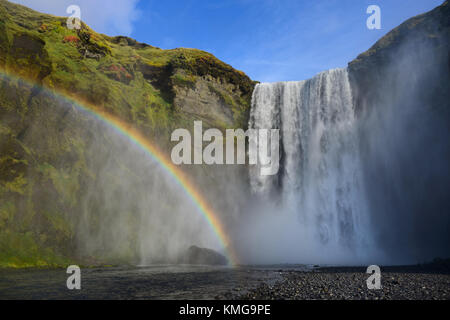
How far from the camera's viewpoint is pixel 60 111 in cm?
2861

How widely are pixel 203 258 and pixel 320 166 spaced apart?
21.8m

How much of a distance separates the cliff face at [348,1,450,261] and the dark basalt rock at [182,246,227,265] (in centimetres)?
2172

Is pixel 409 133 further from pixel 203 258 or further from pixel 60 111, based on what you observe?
pixel 60 111

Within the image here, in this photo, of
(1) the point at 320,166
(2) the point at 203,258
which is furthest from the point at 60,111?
(1) the point at 320,166

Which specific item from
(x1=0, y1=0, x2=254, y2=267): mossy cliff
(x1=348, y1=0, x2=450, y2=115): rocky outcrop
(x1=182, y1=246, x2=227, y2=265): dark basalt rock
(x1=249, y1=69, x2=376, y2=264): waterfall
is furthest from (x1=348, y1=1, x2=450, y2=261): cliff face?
(x1=0, y1=0, x2=254, y2=267): mossy cliff

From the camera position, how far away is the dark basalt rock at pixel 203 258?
32.2m

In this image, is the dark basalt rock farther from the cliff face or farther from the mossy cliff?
the cliff face

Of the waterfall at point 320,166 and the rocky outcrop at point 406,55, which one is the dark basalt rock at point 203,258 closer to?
the waterfall at point 320,166

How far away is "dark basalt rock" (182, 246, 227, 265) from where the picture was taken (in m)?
32.2

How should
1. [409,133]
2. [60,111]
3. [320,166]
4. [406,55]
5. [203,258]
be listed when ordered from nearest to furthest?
[60,111], [203,258], [409,133], [406,55], [320,166]

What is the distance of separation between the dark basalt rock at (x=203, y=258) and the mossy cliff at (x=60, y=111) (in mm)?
7233

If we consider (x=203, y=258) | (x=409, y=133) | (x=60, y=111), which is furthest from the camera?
(x=409, y=133)

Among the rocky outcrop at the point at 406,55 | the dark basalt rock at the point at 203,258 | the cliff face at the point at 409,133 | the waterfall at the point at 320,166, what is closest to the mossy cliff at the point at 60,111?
the dark basalt rock at the point at 203,258
